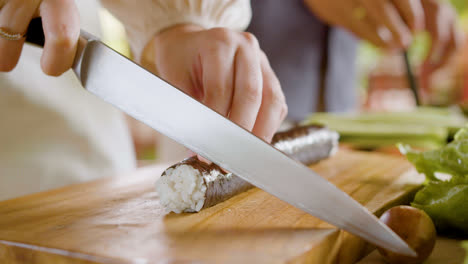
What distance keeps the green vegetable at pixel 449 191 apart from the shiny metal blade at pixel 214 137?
0.77ft

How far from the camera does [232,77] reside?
1074mm

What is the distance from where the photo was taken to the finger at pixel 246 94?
1001 millimetres

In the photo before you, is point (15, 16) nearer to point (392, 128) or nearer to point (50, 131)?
point (50, 131)

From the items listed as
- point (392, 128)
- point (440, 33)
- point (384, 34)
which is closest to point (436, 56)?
point (440, 33)

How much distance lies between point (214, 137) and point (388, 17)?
6.05 ft

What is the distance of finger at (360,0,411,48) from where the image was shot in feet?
7.81

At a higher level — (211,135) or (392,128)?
(211,135)

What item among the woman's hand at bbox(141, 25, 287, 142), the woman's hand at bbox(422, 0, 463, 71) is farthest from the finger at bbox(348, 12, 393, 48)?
the woman's hand at bbox(141, 25, 287, 142)

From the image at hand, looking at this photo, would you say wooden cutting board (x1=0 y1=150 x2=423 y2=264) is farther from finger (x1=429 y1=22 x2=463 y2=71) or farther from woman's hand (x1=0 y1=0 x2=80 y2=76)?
finger (x1=429 y1=22 x2=463 y2=71)

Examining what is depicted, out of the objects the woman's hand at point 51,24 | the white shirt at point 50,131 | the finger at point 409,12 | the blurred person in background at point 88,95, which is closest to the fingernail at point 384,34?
the finger at point 409,12

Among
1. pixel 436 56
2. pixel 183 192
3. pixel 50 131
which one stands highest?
pixel 183 192

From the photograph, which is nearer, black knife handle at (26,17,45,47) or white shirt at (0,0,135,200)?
black knife handle at (26,17,45,47)

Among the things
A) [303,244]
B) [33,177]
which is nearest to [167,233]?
[303,244]

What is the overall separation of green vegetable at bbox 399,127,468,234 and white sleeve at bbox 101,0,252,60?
0.78m
